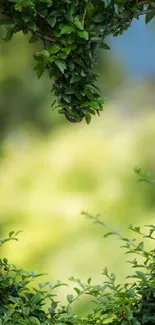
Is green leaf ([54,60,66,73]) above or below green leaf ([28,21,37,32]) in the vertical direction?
below

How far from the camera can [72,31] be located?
3.46ft

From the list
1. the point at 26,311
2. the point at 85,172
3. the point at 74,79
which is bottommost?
the point at 26,311

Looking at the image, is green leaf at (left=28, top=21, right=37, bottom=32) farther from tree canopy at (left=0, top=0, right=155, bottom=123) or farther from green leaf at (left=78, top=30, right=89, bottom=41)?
green leaf at (left=78, top=30, right=89, bottom=41)

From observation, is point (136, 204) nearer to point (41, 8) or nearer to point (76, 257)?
point (76, 257)

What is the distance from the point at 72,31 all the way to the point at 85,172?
182 centimetres

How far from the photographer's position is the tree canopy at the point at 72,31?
106 cm

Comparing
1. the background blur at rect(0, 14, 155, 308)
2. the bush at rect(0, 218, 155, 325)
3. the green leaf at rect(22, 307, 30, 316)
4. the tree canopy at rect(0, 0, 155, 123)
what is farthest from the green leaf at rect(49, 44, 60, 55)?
the background blur at rect(0, 14, 155, 308)

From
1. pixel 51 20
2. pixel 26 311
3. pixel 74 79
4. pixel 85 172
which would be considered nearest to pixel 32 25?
pixel 51 20

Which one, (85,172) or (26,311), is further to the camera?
(85,172)

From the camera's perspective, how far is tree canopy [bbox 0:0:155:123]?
3.49ft

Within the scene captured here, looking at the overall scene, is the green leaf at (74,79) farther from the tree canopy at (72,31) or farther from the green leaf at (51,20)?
the green leaf at (51,20)

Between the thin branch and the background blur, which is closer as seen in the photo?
the thin branch

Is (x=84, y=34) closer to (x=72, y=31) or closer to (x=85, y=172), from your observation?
(x=72, y=31)

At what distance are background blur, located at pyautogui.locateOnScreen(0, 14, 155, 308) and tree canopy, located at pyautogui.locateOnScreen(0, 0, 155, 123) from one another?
161cm
